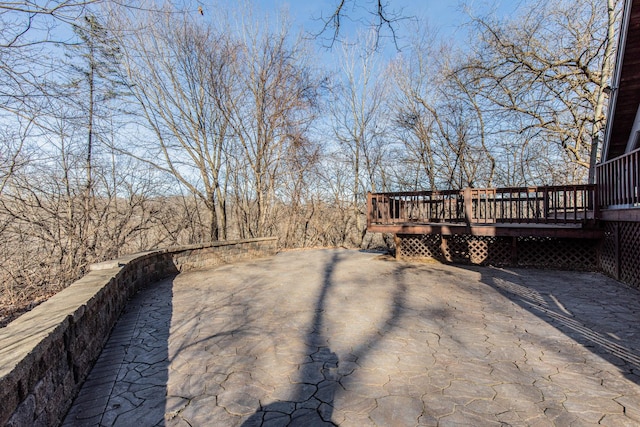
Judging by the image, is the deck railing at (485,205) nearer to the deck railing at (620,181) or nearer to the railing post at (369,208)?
the railing post at (369,208)

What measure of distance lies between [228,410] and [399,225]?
6918 mm

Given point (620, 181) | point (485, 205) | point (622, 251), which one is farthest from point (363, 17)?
point (622, 251)

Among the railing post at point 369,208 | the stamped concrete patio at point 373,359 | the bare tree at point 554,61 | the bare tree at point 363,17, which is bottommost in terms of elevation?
the stamped concrete patio at point 373,359

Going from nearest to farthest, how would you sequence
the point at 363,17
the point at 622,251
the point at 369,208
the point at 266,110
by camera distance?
the point at 363,17
the point at 622,251
the point at 369,208
the point at 266,110

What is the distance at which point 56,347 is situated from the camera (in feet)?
7.13

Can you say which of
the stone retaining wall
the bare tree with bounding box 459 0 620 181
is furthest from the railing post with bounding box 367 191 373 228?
the stone retaining wall

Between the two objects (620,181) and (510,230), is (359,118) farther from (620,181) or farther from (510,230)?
(620,181)

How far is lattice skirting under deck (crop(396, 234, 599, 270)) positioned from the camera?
22.8 feet

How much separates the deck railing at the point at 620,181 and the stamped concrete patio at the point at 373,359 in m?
1.53

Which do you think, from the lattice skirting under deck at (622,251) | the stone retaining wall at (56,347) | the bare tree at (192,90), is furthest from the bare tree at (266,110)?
the lattice skirting under deck at (622,251)

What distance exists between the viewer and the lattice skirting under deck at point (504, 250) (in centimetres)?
696

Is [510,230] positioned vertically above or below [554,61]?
below

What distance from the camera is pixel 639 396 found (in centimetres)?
225

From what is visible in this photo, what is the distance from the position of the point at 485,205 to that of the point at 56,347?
800 centimetres
